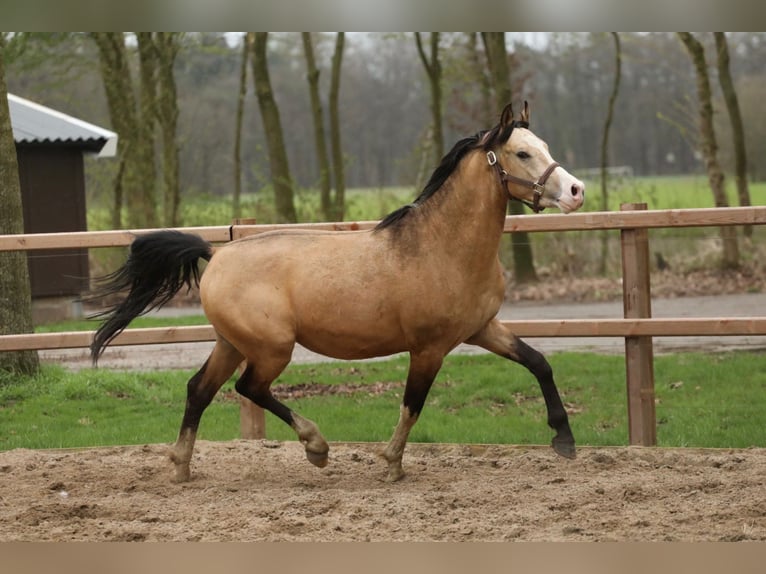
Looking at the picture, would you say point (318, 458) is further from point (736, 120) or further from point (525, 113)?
point (736, 120)

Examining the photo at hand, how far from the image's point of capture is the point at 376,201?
19.7 metres

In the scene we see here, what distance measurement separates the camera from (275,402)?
5.52 m

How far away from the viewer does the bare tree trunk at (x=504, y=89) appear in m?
13.8

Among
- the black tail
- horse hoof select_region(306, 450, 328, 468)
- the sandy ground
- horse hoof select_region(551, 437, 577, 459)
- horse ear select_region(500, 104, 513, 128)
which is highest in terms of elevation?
horse ear select_region(500, 104, 513, 128)

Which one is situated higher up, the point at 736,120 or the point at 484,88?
the point at 484,88

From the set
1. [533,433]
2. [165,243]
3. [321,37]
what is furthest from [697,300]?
[321,37]

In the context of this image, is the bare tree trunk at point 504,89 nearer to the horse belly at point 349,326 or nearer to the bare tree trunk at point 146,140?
the bare tree trunk at point 146,140

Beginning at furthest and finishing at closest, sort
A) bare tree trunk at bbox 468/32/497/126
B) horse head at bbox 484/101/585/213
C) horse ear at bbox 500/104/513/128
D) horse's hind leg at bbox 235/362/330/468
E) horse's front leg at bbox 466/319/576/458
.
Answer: bare tree trunk at bbox 468/32/497/126, horse's front leg at bbox 466/319/576/458, horse's hind leg at bbox 235/362/330/468, horse ear at bbox 500/104/513/128, horse head at bbox 484/101/585/213

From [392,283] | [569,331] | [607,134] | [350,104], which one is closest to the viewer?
[392,283]

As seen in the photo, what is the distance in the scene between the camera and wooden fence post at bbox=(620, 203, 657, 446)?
6402 millimetres

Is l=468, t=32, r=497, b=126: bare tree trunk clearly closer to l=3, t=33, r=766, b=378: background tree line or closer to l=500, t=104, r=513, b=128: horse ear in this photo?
l=3, t=33, r=766, b=378: background tree line

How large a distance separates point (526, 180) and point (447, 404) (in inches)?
132

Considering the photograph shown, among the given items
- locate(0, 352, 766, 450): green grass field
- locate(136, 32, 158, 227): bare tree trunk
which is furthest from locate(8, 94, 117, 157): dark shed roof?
locate(0, 352, 766, 450): green grass field

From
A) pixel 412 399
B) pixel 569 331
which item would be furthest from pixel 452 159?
pixel 569 331
